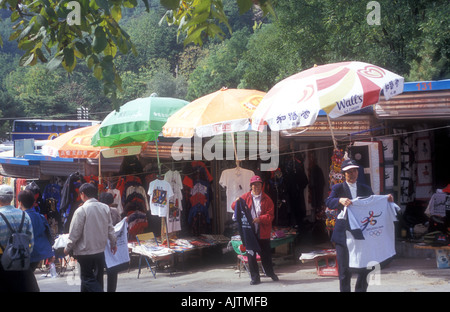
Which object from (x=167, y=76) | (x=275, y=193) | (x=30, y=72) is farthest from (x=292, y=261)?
(x=30, y=72)

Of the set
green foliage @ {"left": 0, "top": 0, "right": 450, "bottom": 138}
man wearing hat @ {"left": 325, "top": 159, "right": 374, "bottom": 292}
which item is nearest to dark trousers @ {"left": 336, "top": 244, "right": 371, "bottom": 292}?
man wearing hat @ {"left": 325, "top": 159, "right": 374, "bottom": 292}

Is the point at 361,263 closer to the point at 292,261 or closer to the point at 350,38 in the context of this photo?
the point at 292,261

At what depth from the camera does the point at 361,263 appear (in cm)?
615

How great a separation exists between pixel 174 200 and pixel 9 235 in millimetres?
4634

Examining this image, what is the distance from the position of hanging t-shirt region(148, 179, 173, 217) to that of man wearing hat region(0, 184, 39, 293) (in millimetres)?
3920

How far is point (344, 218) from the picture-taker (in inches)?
248

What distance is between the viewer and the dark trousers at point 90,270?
656 cm

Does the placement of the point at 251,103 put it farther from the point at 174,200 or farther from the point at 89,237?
the point at 89,237

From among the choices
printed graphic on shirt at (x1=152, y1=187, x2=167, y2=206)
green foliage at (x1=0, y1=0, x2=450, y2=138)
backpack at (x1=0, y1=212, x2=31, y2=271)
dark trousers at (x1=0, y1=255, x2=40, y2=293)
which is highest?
green foliage at (x1=0, y1=0, x2=450, y2=138)

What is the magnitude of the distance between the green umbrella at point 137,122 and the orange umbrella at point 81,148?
0.30 meters

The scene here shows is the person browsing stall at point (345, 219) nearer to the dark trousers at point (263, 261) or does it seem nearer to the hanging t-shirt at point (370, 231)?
the hanging t-shirt at point (370, 231)

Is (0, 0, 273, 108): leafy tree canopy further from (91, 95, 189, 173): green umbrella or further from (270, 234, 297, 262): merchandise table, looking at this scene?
(270, 234, 297, 262): merchandise table

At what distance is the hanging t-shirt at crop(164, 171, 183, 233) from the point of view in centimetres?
1036

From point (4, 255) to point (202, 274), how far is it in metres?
4.58
